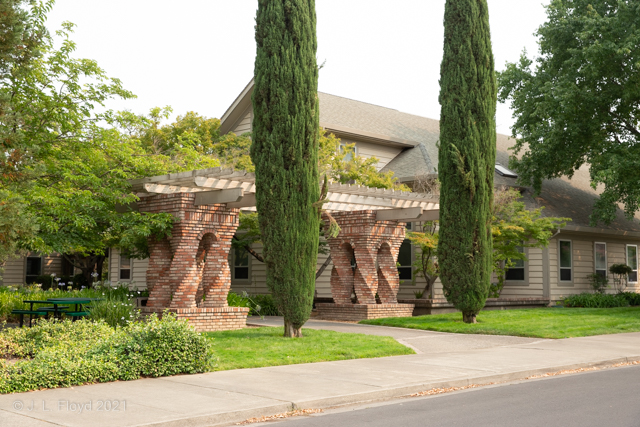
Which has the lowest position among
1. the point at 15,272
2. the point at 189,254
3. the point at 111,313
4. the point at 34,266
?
the point at 111,313

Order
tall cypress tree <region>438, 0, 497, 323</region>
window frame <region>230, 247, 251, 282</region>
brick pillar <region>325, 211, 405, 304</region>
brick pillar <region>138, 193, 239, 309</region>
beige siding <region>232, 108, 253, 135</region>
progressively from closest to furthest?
brick pillar <region>138, 193, 239, 309</region>, tall cypress tree <region>438, 0, 497, 323</region>, brick pillar <region>325, 211, 405, 304</region>, beige siding <region>232, 108, 253, 135</region>, window frame <region>230, 247, 251, 282</region>

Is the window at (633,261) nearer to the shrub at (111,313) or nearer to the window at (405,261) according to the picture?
the window at (405,261)

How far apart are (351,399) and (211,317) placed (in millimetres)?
7656

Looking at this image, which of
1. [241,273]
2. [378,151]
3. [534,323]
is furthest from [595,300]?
[241,273]

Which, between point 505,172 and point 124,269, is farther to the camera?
point 124,269

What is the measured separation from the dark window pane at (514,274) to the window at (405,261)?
3.92 meters

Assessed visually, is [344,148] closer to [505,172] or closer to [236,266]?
[236,266]

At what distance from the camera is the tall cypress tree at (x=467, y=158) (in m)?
16.9

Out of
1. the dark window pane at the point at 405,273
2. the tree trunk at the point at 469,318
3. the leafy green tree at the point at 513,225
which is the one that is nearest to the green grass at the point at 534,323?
the tree trunk at the point at 469,318

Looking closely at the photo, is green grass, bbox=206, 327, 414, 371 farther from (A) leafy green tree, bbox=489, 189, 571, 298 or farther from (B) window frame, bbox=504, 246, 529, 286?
(B) window frame, bbox=504, 246, 529, 286

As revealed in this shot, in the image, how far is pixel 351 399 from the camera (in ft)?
26.0

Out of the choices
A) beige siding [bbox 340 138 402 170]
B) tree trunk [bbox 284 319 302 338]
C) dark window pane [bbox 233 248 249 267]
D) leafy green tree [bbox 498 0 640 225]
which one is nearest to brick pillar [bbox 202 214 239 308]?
tree trunk [bbox 284 319 302 338]

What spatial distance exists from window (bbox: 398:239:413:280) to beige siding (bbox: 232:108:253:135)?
7.68 m

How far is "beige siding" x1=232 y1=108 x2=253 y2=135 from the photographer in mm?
25359
